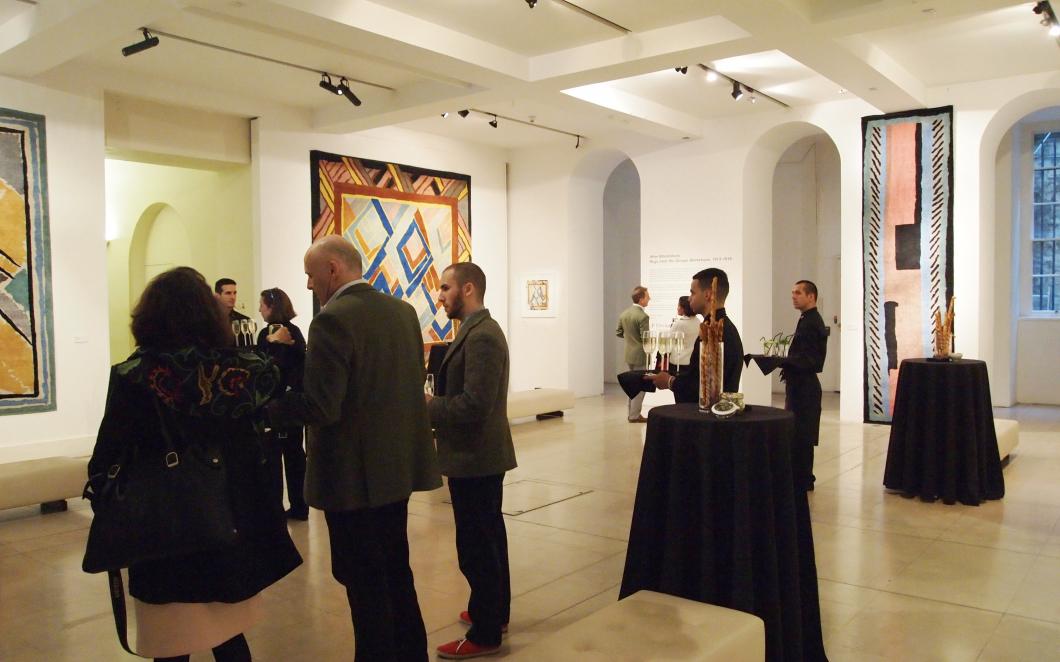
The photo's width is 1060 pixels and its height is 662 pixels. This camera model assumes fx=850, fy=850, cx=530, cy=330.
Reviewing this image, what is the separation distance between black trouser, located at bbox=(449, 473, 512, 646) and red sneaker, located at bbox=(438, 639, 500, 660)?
2 cm

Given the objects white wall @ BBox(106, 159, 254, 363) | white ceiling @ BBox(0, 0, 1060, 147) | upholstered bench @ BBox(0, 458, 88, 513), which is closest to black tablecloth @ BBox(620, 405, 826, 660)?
white ceiling @ BBox(0, 0, 1060, 147)

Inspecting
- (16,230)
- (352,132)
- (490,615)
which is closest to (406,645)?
(490,615)

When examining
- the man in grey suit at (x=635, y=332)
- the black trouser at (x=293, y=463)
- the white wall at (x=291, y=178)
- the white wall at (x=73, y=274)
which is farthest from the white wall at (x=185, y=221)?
the man in grey suit at (x=635, y=332)

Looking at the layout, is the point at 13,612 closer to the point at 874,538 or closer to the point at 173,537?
the point at 173,537

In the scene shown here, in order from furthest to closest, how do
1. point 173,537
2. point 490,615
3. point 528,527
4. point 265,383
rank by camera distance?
point 528,527 → point 490,615 → point 265,383 → point 173,537

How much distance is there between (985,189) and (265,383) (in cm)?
944

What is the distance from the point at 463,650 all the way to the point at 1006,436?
5848 millimetres

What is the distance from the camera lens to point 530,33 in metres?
7.58

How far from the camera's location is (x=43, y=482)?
5973mm

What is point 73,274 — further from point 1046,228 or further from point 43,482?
point 1046,228

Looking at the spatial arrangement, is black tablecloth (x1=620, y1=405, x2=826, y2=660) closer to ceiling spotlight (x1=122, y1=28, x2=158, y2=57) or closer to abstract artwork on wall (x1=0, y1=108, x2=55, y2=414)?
ceiling spotlight (x1=122, y1=28, x2=158, y2=57)

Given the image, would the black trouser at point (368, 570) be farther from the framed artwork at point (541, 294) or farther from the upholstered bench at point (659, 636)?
the framed artwork at point (541, 294)

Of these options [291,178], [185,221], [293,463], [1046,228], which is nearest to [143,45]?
[291,178]

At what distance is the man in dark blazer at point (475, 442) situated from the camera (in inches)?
128
